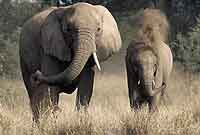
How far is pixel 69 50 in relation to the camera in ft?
37.0

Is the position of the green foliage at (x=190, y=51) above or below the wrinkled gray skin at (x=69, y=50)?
below

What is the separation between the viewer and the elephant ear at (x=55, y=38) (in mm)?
11344

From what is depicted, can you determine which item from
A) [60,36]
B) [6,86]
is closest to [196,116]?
[60,36]

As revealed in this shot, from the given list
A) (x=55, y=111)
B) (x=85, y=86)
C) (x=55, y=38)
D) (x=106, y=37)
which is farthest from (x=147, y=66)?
(x=55, y=111)

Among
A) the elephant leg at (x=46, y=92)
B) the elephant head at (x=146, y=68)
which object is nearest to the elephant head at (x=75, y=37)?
the elephant leg at (x=46, y=92)

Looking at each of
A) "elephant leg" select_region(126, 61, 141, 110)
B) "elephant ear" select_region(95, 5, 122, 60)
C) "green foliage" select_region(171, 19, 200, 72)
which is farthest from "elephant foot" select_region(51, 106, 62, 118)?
"green foliage" select_region(171, 19, 200, 72)

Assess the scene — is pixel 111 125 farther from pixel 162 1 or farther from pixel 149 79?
pixel 162 1

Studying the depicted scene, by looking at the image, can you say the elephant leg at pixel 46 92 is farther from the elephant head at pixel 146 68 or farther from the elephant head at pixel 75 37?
the elephant head at pixel 146 68

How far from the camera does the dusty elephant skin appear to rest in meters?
13.5

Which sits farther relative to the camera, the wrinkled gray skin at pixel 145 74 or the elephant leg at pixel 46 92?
the wrinkled gray skin at pixel 145 74

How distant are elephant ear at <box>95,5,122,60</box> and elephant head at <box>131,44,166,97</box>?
1.31m

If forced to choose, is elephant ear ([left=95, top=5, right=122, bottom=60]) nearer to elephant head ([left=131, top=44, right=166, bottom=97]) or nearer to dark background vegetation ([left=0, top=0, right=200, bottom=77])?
elephant head ([left=131, top=44, right=166, bottom=97])

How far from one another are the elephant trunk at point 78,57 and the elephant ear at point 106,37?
520mm

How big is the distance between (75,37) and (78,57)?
1.33ft
